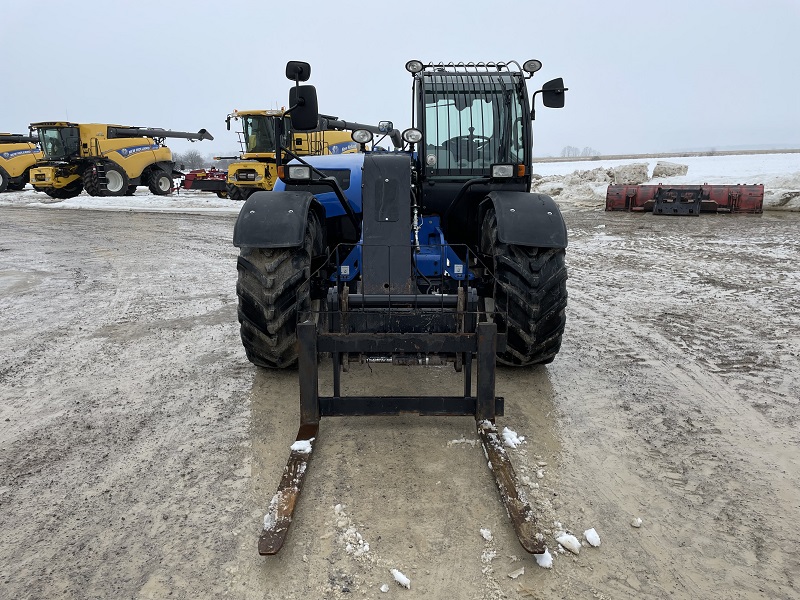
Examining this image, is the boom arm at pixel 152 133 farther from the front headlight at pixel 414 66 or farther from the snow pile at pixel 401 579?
the snow pile at pixel 401 579

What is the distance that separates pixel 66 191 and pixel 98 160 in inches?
93.8

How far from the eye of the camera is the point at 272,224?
431 centimetres

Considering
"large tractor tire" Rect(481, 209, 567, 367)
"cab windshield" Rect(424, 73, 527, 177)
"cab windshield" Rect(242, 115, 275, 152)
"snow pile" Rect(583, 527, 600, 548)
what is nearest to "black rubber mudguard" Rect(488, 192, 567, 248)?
"large tractor tire" Rect(481, 209, 567, 367)

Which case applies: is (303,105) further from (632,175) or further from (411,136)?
(632,175)

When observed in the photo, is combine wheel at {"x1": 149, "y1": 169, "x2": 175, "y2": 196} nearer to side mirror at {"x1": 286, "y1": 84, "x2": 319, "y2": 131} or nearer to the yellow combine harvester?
the yellow combine harvester

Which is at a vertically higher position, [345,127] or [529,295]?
[345,127]

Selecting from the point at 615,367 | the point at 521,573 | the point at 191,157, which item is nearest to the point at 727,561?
the point at 521,573

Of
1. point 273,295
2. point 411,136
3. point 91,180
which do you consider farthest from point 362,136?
point 91,180

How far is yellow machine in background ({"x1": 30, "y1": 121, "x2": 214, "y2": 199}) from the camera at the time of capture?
76.2 feet

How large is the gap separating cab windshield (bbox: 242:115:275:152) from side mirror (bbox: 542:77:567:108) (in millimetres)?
16774

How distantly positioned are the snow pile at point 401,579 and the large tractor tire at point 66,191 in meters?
25.9

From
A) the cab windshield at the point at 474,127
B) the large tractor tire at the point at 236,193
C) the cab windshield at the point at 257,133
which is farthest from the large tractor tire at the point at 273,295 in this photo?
Result: the large tractor tire at the point at 236,193

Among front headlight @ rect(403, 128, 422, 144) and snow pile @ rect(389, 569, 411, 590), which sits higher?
front headlight @ rect(403, 128, 422, 144)

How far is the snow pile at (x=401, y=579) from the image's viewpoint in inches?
100
